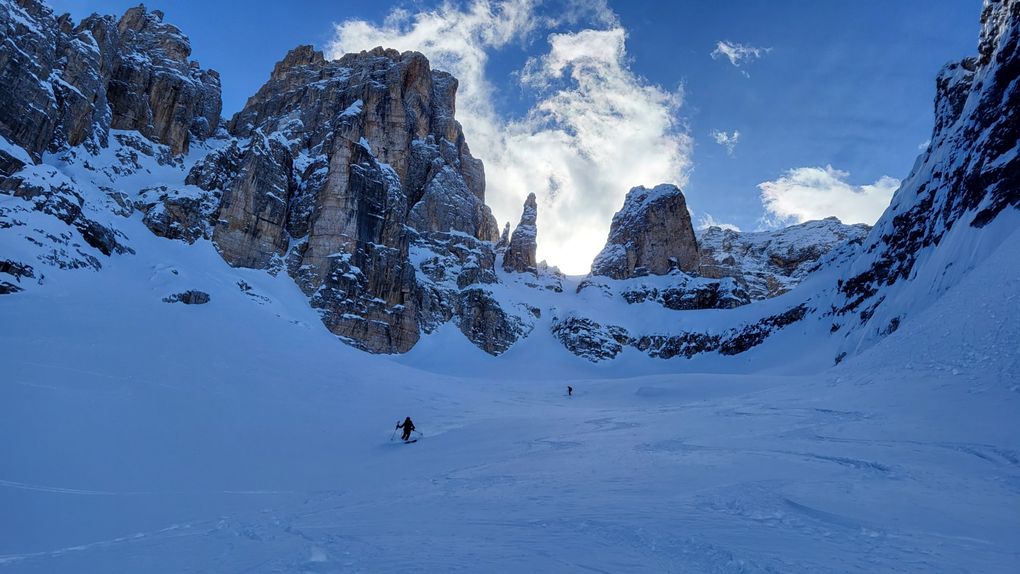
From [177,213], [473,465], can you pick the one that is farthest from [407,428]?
[177,213]

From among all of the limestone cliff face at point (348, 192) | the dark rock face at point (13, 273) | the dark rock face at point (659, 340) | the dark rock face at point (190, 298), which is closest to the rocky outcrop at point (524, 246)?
the limestone cliff face at point (348, 192)

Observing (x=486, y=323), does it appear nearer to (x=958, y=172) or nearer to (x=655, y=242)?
(x=655, y=242)

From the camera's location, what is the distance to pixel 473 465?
13.5 m

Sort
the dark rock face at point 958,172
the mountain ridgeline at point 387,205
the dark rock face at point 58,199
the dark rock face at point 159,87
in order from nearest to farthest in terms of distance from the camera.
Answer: the dark rock face at point 958,172
the dark rock face at point 58,199
the mountain ridgeline at point 387,205
the dark rock face at point 159,87

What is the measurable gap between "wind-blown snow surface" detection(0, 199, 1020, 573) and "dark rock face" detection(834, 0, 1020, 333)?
1112 cm

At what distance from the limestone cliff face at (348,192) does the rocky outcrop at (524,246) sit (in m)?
15.3

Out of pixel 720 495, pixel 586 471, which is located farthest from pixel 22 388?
pixel 720 495

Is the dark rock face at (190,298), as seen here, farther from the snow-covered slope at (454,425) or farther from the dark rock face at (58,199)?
the dark rock face at (58,199)

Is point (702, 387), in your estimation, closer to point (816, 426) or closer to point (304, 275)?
point (816, 426)

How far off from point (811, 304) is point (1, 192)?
83468mm

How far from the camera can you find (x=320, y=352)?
37.4 metres

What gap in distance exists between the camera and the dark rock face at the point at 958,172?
1206 inches

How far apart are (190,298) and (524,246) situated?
250 ft

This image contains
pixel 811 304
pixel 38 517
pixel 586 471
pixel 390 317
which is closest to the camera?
pixel 38 517
